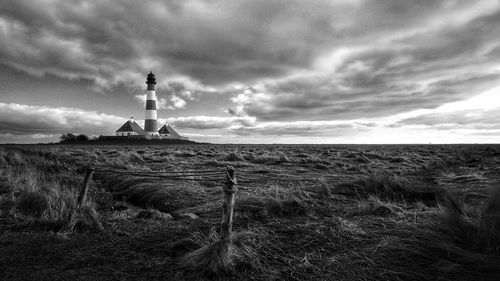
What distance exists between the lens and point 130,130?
6381 cm

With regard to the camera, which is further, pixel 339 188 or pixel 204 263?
pixel 339 188

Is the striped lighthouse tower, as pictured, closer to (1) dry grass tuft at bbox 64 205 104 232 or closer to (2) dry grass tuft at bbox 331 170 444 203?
(2) dry grass tuft at bbox 331 170 444 203

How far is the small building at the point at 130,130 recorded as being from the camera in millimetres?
63178

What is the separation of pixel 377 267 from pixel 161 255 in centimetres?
299

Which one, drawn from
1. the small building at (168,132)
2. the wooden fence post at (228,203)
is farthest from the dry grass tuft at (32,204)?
the small building at (168,132)

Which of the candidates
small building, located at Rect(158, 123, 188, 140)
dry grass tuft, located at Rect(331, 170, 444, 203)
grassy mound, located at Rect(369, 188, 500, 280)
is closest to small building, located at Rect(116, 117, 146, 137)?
small building, located at Rect(158, 123, 188, 140)

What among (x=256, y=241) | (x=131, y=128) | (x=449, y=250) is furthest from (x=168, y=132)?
(x=449, y=250)

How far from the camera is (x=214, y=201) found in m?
7.67

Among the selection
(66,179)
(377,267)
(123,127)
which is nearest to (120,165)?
(66,179)

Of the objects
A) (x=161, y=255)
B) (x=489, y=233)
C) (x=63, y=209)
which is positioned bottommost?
(x=161, y=255)

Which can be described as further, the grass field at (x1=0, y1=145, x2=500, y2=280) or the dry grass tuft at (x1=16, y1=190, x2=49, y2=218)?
the dry grass tuft at (x1=16, y1=190, x2=49, y2=218)

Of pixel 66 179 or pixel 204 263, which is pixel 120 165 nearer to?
pixel 66 179

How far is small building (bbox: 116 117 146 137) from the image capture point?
207 feet

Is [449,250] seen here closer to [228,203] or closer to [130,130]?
[228,203]
